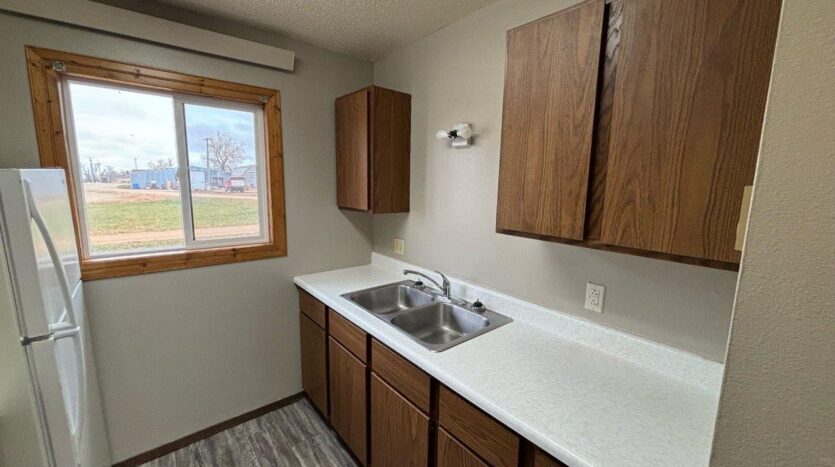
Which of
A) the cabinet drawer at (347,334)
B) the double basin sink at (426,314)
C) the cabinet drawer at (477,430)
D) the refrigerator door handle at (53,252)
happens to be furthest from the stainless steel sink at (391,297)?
the refrigerator door handle at (53,252)

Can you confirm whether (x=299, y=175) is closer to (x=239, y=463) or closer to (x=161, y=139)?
(x=161, y=139)

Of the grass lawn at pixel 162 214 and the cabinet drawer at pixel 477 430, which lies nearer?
the cabinet drawer at pixel 477 430

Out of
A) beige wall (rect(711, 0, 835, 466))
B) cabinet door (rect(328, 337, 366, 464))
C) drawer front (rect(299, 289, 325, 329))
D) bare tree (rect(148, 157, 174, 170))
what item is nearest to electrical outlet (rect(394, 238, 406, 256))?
drawer front (rect(299, 289, 325, 329))

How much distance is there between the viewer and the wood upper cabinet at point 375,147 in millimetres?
2080

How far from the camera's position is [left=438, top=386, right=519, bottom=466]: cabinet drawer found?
3.37 feet

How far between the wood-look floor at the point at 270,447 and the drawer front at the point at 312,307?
0.70m

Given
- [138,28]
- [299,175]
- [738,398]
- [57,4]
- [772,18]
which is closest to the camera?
[738,398]

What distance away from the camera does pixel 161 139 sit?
1875 millimetres

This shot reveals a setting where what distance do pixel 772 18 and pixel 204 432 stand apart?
9.91 feet

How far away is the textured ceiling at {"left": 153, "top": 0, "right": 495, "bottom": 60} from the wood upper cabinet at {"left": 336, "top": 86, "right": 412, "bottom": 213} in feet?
1.11

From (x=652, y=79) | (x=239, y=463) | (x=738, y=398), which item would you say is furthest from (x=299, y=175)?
(x=738, y=398)

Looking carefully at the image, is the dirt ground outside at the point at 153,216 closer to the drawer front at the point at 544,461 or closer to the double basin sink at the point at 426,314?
the double basin sink at the point at 426,314

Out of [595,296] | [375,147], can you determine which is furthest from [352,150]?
[595,296]

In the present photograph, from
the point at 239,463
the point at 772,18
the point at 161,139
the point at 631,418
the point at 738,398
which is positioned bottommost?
the point at 239,463
